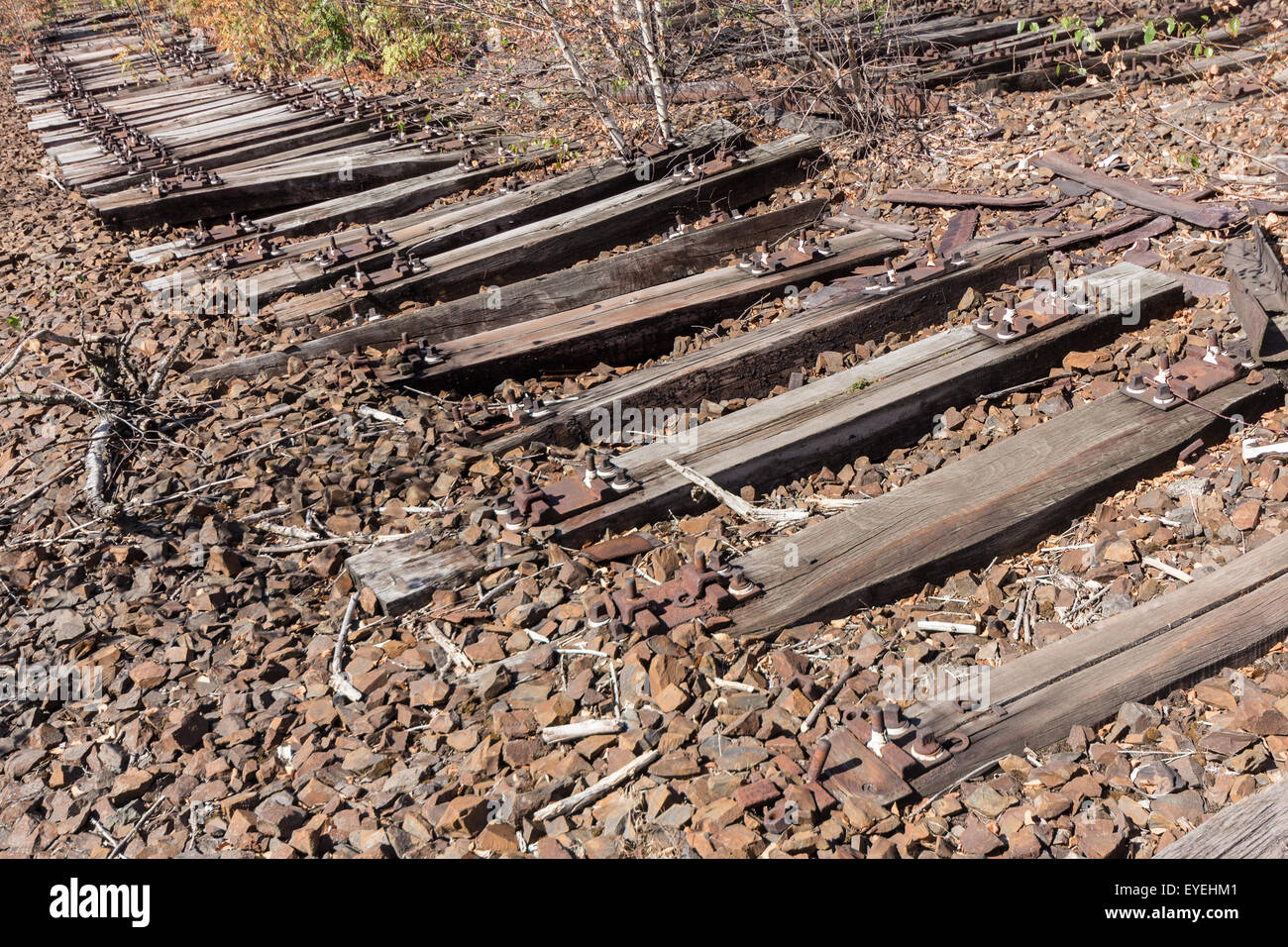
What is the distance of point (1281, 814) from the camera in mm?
1999

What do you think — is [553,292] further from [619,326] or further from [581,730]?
[581,730]

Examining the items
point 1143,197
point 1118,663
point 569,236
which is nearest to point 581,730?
point 1118,663

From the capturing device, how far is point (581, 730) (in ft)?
8.41

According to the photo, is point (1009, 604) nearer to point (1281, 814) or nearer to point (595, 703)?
point (1281, 814)

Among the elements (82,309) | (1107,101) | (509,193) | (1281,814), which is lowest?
(1281,814)

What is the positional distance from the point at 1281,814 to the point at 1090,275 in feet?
10.0

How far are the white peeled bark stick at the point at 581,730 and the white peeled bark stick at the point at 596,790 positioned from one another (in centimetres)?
13

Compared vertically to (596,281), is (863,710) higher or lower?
lower

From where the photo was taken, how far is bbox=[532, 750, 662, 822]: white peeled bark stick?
92.6 inches

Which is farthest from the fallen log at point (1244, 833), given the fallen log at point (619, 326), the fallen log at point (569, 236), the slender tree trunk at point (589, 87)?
the slender tree trunk at point (589, 87)

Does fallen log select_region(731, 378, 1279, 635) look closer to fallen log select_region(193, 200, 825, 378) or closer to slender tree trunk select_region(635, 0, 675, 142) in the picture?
fallen log select_region(193, 200, 825, 378)

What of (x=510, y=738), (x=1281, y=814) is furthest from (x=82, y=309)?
(x=1281, y=814)

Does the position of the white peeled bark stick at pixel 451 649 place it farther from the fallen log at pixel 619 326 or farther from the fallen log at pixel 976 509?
the fallen log at pixel 619 326

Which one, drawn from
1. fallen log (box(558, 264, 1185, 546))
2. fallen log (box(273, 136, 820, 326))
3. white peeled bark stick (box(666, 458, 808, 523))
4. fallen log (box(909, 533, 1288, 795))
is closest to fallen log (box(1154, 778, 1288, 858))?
fallen log (box(909, 533, 1288, 795))
